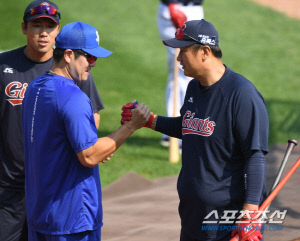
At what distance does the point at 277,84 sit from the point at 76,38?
9.85 m

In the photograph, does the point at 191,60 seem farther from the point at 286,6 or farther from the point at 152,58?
the point at 286,6

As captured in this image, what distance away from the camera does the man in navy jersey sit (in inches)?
131

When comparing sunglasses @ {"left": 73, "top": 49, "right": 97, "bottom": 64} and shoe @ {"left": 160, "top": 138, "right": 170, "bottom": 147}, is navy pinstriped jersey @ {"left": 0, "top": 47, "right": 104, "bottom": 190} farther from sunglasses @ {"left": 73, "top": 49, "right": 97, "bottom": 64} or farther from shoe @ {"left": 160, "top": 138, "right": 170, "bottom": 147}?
shoe @ {"left": 160, "top": 138, "right": 170, "bottom": 147}

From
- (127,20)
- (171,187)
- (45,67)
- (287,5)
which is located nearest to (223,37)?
(127,20)

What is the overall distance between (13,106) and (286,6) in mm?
16805

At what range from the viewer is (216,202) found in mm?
3490

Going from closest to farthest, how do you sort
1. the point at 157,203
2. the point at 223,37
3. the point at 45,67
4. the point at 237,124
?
the point at 237,124 < the point at 45,67 < the point at 157,203 < the point at 223,37

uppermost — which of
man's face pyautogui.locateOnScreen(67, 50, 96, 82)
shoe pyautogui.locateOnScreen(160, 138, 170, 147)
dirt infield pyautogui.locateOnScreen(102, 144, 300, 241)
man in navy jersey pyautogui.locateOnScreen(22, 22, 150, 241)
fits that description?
man's face pyautogui.locateOnScreen(67, 50, 96, 82)

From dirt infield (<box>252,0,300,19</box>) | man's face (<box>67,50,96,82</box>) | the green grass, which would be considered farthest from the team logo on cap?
dirt infield (<box>252,0,300,19</box>)

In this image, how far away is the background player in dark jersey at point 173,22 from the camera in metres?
8.16

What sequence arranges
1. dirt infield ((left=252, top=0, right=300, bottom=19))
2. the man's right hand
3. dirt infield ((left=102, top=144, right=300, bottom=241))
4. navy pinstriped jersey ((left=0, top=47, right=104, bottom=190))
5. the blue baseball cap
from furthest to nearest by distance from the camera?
dirt infield ((left=252, top=0, right=300, bottom=19)) < dirt infield ((left=102, top=144, right=300, bottom=241)) < navy pinstriped jersey ((left=0, top=47, right=104, bottom=190)) < the man's right hand < the blue baseball cap

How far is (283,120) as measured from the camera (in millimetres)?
10055

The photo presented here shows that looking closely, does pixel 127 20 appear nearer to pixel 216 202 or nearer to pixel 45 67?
pixel 45 67

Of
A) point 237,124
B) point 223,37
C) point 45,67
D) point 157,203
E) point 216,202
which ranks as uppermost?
point 223,37
